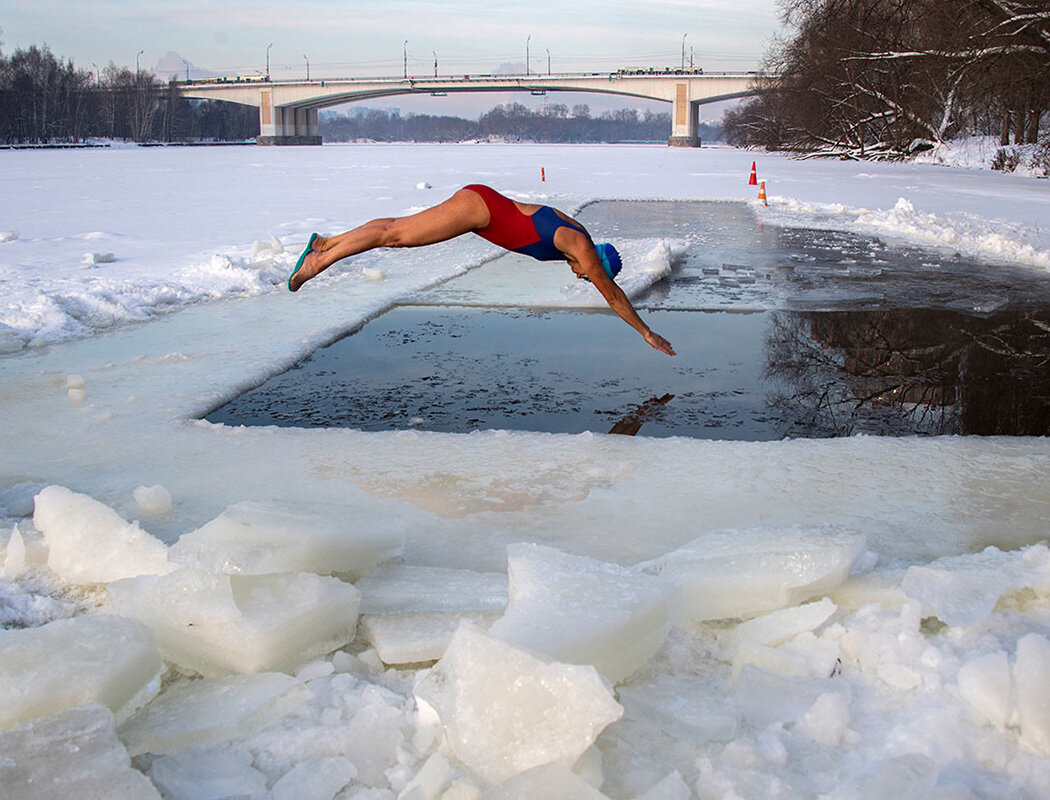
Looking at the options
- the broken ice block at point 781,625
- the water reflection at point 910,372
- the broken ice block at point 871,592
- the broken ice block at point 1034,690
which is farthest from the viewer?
the water reflection at point 910,372

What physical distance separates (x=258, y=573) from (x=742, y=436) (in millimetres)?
2532

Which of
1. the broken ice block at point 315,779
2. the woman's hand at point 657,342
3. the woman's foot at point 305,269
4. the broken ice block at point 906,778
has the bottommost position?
the broken ice block at point 315,779

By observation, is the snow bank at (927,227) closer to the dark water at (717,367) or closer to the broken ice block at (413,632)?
the dark water at (717,367)

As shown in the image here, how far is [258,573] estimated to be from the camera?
7.93 feet

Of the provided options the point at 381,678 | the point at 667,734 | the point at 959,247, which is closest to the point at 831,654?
the point at 667,734

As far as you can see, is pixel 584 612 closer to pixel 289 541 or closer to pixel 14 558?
pixel 289 541

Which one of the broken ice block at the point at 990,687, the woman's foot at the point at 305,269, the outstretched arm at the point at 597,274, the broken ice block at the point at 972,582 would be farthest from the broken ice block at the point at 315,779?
the woman's foot at the point at 305,269

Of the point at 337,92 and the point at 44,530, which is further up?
the point at 337,92

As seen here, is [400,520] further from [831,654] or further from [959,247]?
[959,247]

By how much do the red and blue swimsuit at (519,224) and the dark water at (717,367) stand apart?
0.84 meters

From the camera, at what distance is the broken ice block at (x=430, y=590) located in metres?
2.50

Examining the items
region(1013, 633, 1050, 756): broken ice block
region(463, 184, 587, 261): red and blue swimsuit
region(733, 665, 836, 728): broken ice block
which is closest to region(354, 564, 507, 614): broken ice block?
region(733, 665, 836, 728): broken ice block

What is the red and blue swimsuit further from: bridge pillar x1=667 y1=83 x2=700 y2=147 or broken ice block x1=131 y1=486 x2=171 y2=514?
bridge pillar x1=667 y1=83 x2=700 y2=147

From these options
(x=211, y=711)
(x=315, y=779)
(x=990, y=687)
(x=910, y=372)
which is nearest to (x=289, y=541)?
(x=211, y=711)
